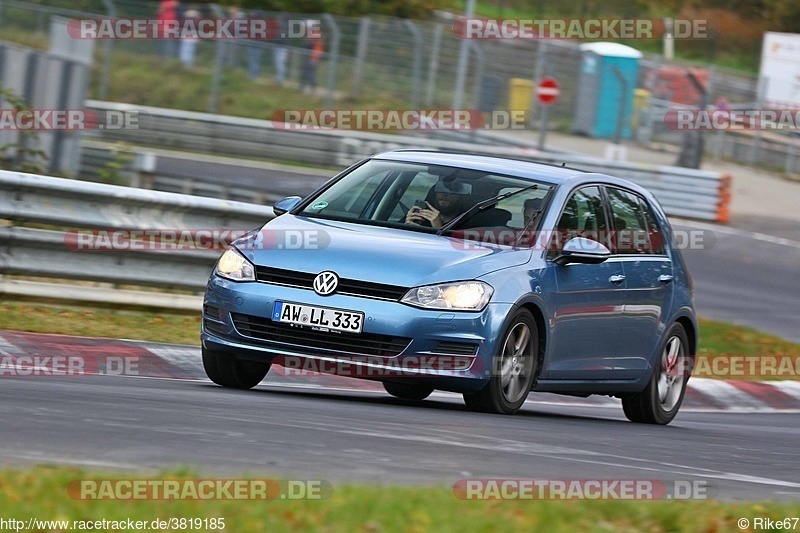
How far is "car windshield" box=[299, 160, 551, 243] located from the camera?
30.8 feet

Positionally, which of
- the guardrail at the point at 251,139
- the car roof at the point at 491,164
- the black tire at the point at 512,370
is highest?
the car roof at the point at 491,164

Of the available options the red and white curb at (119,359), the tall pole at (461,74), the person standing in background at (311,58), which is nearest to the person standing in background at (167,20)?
the person standing in background at (311,58)

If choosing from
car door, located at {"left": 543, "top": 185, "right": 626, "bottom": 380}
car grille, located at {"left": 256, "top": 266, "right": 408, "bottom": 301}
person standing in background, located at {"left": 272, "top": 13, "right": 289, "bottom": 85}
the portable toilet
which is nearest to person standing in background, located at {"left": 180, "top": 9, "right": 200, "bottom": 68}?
person standing in background, located at {"left": 272, "top": 13, "right": 289, "bottom": 85}

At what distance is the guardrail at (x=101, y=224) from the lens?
1174 centimetres

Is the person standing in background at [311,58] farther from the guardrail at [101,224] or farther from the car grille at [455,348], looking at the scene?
the car grille at [455,348]

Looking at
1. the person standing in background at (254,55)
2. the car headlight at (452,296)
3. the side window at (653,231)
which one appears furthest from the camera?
the person standing in background at (254,55)

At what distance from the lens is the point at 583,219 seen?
394 inches

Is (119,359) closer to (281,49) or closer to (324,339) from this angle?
(324,339)

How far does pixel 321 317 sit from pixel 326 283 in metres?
0.19

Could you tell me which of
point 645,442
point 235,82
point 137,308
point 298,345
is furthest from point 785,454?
point 235,82

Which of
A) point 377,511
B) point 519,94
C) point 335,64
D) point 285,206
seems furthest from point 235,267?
point 519,94

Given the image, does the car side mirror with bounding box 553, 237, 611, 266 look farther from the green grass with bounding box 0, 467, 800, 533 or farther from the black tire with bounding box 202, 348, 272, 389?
the green grass with bounding box 0, 467, 800, 533

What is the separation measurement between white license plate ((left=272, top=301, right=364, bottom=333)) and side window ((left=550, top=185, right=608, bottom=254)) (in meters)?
1.52

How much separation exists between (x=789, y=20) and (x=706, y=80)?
66.2ft
